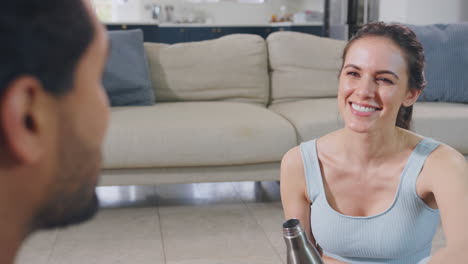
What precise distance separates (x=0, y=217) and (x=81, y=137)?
0.23 ft

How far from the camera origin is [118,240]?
272cm

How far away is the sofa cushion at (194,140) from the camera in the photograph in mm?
2783

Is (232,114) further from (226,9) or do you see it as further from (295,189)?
(226,9)

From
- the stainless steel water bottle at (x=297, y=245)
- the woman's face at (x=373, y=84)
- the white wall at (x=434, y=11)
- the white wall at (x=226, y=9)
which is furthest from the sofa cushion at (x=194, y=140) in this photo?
the white wall at (x=226, y=9)

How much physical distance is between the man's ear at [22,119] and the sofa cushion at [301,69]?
3272mm

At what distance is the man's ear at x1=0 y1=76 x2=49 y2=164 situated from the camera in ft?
1.15

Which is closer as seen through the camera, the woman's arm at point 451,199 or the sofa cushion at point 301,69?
the woman's arm at point 451,199

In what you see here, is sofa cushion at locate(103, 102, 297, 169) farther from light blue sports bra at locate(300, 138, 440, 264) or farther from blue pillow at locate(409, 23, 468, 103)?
light blue sports bra at locate(300, 138, 440, 264)

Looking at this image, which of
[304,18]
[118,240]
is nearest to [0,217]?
[118,240]

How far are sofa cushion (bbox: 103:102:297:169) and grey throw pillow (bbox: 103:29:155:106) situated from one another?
37 cm

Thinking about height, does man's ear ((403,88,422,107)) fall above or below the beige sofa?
above

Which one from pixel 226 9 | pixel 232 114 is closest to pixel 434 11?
pixel 232 114

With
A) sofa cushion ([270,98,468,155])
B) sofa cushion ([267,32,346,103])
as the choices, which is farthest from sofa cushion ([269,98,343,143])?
sofa cushion ([267,32,346,103])

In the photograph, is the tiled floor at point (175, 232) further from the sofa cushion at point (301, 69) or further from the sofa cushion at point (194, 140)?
the sofa cushion at point (301, 69)
